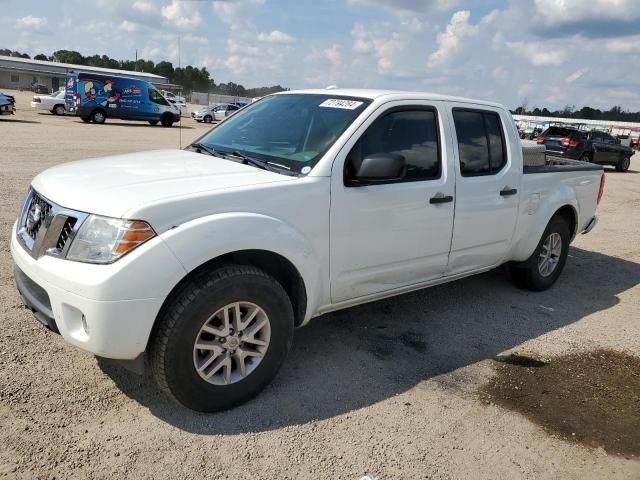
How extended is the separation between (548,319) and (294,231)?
3026 mm

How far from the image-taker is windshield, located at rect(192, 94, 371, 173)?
3695 millimetres

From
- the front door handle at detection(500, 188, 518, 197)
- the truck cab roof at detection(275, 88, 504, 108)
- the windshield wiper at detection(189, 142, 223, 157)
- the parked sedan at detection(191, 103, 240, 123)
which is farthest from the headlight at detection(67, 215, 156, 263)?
the parked sedan at detection(191, 103, 240, 123)

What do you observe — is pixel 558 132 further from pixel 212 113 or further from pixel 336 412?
pixel 212 113

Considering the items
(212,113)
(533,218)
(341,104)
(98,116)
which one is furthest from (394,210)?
(212,113)

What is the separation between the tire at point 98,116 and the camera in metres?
27.2

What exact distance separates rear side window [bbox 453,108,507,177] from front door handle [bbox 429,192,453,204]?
308 millimetres

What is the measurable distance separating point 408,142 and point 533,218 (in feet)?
6.28

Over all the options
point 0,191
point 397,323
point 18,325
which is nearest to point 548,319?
point 397,323

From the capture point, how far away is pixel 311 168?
137 inches

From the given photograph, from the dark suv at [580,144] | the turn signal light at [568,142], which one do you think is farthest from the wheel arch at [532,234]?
the turn signal light at [568,142]

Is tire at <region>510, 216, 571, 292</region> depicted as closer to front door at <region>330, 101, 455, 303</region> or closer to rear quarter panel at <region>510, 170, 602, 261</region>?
rear quarter panel at <region>510, 170, 602, 261</region>

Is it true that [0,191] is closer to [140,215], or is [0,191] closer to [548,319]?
[140,215]

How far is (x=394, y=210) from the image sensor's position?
383 centimetres

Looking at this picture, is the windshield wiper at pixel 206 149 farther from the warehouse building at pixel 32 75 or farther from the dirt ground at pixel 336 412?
the warehouse building at pixel 32 75
